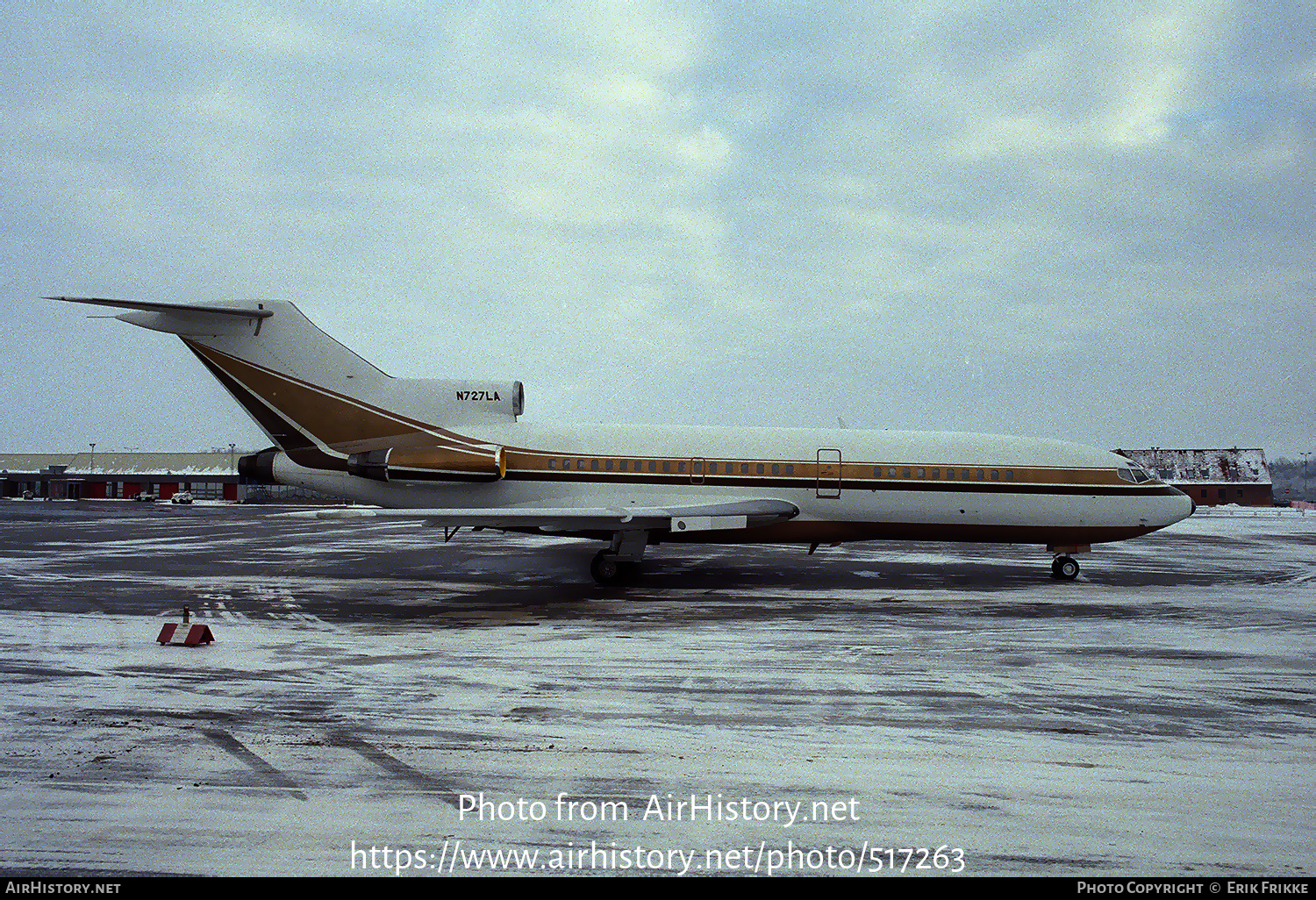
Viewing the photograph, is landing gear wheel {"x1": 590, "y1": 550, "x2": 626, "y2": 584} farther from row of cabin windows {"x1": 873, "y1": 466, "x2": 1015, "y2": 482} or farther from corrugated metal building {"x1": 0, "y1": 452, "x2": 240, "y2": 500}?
corrugated metal building {"x1": 0, "y1": 452, "x2": 240, "y2": 500}

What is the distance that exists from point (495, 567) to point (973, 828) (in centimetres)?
1540

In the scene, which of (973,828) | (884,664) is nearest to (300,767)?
(973,828)

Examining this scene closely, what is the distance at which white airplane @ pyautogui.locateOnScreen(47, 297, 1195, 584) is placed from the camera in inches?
647

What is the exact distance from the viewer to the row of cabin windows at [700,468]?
16.5 m

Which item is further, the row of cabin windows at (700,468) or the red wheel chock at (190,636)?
the row of cabin windows at (700,468)

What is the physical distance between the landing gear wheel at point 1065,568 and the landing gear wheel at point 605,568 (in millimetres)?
9924

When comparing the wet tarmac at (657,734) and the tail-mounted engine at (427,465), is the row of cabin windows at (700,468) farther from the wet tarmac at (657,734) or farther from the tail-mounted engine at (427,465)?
the wet tarmac at (657,734)

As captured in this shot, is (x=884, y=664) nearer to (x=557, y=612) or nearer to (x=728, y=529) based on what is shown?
(x=557, y=612)

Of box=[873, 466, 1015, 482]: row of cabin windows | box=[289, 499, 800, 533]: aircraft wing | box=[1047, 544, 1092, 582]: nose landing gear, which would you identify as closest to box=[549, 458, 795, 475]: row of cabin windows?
box=[289, 499, 800, 533]: aircraft wing

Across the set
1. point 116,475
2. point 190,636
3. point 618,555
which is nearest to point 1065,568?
point 618,555

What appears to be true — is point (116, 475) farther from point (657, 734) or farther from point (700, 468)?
point (657, 734)

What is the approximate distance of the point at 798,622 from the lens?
11508 mm

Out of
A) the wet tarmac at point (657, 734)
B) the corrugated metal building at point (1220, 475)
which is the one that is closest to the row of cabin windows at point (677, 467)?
the wet tarmac at point (657, 734)

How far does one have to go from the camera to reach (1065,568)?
16.9 meters
